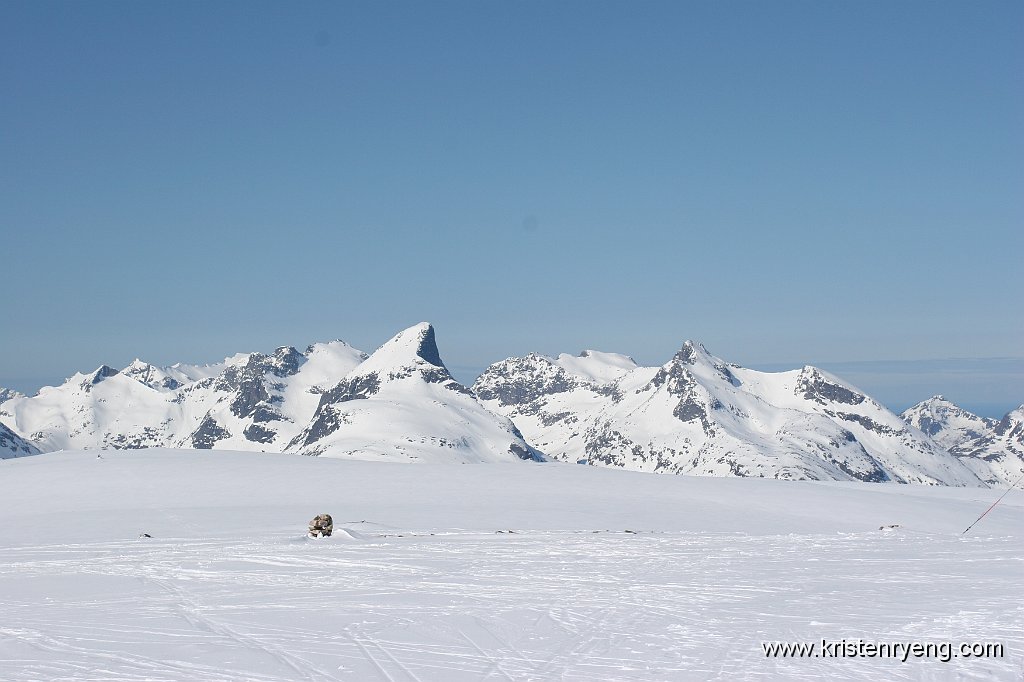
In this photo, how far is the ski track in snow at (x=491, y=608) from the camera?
578 inches

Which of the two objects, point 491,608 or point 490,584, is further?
point 490,584

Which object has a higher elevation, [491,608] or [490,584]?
[491,608]

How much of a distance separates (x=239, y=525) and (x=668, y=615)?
2065 cm

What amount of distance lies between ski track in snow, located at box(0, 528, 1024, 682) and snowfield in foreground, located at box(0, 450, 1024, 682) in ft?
0.24

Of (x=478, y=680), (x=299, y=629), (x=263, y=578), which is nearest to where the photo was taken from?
(x=478, y=680)

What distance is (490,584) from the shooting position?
22047 mm

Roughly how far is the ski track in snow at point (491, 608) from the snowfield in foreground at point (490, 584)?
2.8 inches

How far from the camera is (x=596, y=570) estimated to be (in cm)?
2417

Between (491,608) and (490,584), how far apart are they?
2.84 m

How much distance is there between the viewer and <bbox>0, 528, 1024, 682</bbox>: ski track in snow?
1467cm

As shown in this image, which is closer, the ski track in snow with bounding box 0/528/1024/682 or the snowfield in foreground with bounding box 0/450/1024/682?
the ski track in snow with bounding box 0/528/1024/682

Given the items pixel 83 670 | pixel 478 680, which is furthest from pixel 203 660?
pixel 478 680

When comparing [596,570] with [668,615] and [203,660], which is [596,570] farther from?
[203,660]

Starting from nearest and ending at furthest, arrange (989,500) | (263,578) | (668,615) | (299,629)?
(299,629) → (668,615) → (263,578) → (989,500)
